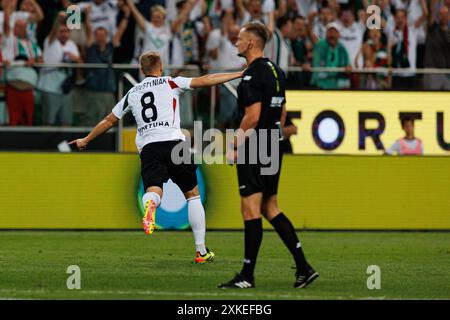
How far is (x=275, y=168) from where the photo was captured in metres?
11.1

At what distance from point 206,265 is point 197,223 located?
0.58 m

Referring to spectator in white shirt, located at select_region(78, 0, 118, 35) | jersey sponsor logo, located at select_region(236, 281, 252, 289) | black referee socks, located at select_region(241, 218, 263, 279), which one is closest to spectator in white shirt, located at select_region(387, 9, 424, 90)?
spectator in white shirt, located at select_region(78, 0, 118, 35)

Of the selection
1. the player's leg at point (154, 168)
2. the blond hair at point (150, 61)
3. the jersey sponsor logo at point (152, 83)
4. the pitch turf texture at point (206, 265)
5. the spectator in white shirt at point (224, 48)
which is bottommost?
the pitch turf texture at point (206, 265)

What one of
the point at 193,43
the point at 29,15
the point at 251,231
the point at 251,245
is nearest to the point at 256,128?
the point at 251,231

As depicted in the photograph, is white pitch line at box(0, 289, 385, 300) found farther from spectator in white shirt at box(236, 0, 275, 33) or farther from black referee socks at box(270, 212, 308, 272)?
spectator in white shirt at box(236, 0, 275, 33)

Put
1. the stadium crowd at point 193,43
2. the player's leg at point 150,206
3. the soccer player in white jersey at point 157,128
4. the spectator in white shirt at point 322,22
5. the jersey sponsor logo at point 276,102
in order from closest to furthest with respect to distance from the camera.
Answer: the jersey sponsor logo at point 276,102 < the player's leg at point 150,206 < the soccer player in white jersey at point 157,128 < the stadium crowd at point 193,43 < the spectator in white shirt at point 322,22

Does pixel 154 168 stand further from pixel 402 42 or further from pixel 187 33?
pixel 402 42

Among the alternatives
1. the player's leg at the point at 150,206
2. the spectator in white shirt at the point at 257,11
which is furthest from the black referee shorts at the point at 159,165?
the spectator in white shirt at the point at 257,11

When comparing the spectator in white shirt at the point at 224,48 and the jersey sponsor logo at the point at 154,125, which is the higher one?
the spectator in white shirt at the point at 224,48

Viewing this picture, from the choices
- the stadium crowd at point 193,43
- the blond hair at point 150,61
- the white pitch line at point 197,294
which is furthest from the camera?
the stadium crowd at point 193,43

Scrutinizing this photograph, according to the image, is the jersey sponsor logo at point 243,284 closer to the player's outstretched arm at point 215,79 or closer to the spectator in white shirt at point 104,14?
the player's outstretched arm at point 215,79

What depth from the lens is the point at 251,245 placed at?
432 inches

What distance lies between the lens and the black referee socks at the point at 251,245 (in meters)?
10.9

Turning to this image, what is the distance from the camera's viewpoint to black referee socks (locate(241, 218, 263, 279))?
10.9 meters
